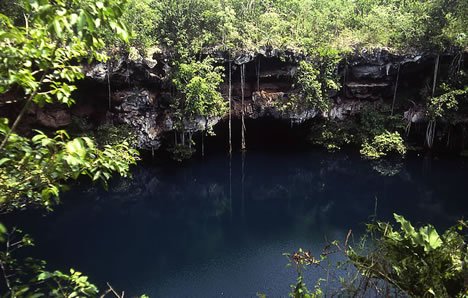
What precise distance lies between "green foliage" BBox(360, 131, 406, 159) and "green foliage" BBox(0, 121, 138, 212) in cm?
1902

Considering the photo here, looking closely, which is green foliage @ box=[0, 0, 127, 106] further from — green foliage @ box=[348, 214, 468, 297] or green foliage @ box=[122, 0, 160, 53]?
green foliage @ box=[122, 0, 160, 53]

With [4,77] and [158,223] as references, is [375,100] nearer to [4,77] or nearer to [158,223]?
[158,223]

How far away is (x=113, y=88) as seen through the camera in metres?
18.7

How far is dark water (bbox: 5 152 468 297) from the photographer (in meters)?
10.3

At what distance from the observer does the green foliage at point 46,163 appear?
220 cm

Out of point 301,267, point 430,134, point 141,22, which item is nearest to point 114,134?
point 141,22

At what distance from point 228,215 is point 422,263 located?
11.0m

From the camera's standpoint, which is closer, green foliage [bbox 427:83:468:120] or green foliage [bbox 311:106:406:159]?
green foliage [bbox 427:83:468:120]

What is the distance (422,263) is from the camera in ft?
12.4

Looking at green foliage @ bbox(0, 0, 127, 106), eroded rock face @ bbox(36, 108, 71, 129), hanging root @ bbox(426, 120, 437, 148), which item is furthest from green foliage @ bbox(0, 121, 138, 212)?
hanging root @ bbox(426, 120, 437, 148)

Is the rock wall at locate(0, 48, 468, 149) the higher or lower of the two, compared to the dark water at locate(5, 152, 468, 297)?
higher

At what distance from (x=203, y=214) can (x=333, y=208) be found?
5279 millimetres

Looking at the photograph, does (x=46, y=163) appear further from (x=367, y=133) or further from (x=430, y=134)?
(x=430, y=134)

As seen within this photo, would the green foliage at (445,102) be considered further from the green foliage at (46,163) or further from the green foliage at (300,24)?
the green foliage at (46,163)
